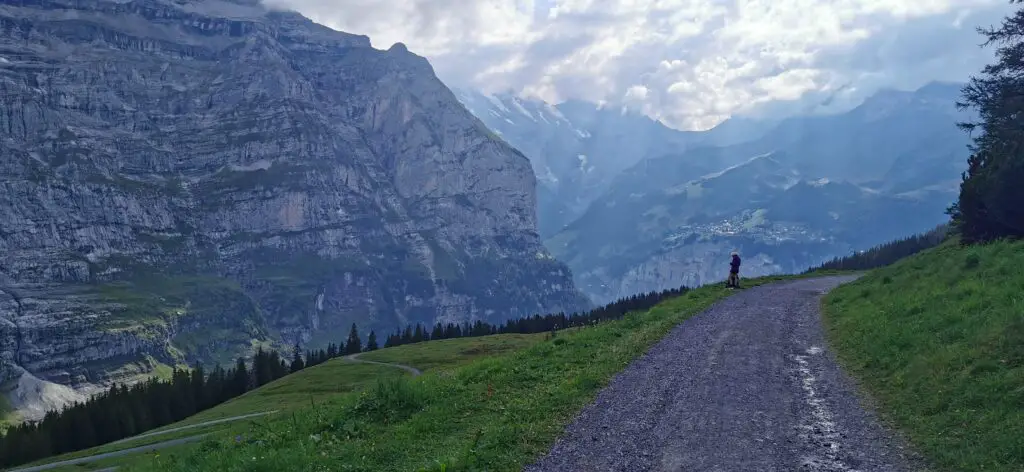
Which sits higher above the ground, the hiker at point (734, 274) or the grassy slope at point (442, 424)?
the hiker at point (734, 274)

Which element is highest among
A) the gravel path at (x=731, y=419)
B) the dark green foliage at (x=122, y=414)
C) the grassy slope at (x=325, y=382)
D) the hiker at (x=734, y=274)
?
the hiker at (x=734, y=274)

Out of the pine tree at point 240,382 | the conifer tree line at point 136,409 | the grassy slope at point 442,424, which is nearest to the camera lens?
the grassy slope at point 442,424

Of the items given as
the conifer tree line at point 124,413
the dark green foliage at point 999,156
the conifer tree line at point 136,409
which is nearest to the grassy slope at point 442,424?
the dark green foliage at point 999,156

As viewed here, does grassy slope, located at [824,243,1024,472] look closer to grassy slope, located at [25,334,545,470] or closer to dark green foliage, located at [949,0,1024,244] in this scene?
dark green foliage, located at [949,0,1024,244]

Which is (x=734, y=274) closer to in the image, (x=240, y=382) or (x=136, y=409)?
(x=240, y=382)

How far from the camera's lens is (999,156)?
4881 cm

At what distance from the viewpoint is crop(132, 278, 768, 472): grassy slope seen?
16406 millimetres

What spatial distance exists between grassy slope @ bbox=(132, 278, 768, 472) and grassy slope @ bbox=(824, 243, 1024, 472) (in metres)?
8.81

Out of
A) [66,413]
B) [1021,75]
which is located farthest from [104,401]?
[1021,75]

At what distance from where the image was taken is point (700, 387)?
70.6 ft

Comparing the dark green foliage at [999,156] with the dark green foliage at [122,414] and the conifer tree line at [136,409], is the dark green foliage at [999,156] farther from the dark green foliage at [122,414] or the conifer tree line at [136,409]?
the dark green foliage at [122,414]

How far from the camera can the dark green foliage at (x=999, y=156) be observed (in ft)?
150

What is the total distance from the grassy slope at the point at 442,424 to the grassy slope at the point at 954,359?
8806 mm

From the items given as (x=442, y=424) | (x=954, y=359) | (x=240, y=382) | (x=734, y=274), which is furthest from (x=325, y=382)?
(x=954, y=359)
